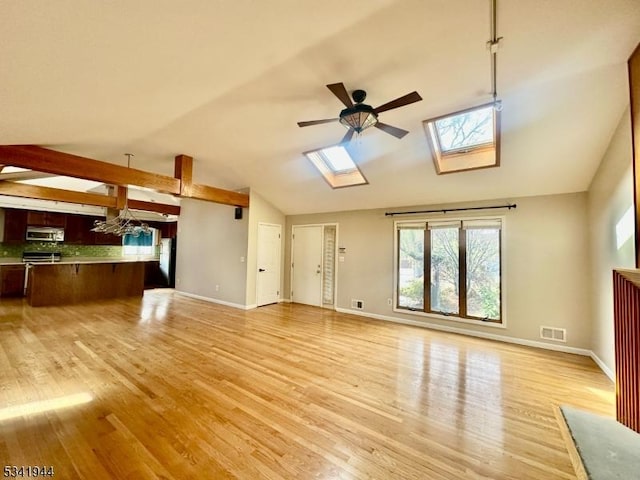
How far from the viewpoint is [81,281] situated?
21.1ft

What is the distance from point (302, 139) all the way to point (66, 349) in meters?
4.29

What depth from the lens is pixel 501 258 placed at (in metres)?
4.31

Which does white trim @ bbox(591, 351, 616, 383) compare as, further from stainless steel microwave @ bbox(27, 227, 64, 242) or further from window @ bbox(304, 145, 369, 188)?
stainless steel microwave @ bbox(27, 227, 64, 242)

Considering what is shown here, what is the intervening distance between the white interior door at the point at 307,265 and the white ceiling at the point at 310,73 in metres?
2.84

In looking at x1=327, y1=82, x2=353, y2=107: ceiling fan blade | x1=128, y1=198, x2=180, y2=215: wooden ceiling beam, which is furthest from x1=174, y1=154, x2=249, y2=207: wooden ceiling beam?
x1=327, y1=82, x2=353, y2=107: ceiling fan blade

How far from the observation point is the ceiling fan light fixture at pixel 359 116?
2.48 meters

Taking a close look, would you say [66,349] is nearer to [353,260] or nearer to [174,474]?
[174,474]

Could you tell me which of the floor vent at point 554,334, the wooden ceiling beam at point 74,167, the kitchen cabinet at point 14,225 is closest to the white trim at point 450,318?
the floor vent at point 554,334

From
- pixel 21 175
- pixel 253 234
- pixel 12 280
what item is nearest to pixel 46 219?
pixel 12 280

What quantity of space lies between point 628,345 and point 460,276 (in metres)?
2.79

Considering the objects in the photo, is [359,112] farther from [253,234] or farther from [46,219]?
[46,219]

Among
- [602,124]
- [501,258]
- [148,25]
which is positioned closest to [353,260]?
[501,258]

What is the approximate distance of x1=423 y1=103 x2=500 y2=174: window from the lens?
3326 mm

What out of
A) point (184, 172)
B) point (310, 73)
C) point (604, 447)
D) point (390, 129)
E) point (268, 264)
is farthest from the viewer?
point (268, 264)
